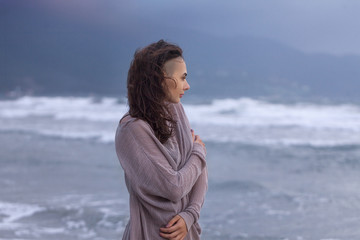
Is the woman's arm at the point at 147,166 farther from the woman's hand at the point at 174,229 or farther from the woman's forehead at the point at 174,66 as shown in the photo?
the woman's forehead at the point at 174,66

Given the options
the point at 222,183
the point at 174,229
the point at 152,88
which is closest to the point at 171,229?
the point at 174,229

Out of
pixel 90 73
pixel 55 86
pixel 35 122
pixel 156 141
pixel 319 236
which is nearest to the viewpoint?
pixel 156 141

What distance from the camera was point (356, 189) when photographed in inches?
207

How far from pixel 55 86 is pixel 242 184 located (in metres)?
24.1

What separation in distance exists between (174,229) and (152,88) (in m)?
0.43

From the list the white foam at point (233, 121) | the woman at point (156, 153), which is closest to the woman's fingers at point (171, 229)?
the woman at point (156, 153)

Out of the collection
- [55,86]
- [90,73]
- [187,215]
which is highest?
[90,73]

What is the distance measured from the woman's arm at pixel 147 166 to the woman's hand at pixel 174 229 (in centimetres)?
7

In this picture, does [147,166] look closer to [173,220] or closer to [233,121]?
[173,220]

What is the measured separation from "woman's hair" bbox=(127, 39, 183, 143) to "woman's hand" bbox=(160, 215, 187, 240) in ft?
0.81

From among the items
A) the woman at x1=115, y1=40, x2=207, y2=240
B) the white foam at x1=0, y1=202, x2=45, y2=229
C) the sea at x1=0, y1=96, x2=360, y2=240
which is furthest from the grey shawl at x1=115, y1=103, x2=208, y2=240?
the white foam at x1=0, y1=202, x2=45, y2=229

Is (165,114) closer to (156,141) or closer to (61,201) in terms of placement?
(156,141)

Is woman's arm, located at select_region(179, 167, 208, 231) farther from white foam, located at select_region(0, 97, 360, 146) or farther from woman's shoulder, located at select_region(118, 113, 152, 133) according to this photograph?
white foam, located at select_region(0, 97, 360, 146)

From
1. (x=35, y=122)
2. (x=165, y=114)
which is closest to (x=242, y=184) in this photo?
(x=165, y=114)
